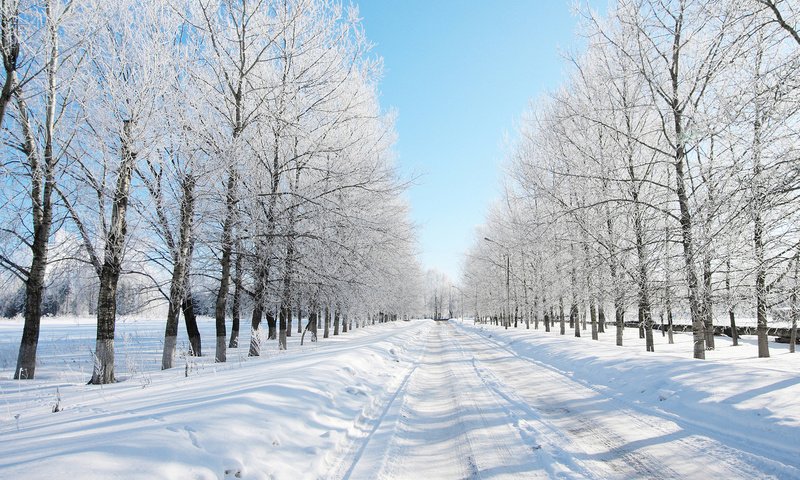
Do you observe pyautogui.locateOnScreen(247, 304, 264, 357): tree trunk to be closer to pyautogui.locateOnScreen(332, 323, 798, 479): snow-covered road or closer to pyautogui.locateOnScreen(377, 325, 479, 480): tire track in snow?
pyautogui.locateOnScreen(377, 325, 479, 480): tire track in snow

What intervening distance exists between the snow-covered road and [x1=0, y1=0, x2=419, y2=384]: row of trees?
7.02m

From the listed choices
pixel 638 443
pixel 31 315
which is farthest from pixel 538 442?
pixel 31 315

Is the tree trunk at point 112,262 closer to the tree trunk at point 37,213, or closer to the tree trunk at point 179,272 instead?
the tree trunk at point 37,213

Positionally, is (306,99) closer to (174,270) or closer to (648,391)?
(174,270)

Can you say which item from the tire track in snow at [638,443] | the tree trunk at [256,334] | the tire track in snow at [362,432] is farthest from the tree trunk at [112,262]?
the tire track in snow at [638,443]

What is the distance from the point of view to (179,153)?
425 inches

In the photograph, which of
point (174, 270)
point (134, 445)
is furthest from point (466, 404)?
point (174, 270)

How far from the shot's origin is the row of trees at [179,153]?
9359mm

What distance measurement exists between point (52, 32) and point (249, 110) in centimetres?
492

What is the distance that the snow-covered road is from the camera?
13.3ft

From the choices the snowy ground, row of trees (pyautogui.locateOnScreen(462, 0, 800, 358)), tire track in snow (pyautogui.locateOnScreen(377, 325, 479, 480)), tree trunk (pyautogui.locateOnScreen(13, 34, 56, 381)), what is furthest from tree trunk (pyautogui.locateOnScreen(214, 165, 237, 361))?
row of trees (pyautogui.locateOnScreen(462, 0, 800, 358))

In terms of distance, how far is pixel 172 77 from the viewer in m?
10.2

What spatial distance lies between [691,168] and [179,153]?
12.7 meters

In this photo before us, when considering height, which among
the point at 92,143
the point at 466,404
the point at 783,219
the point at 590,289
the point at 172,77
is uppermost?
the point at 172,77
